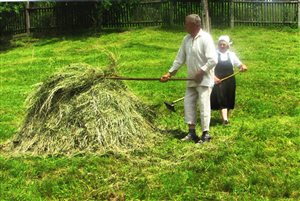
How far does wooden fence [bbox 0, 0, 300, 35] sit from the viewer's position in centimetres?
2152

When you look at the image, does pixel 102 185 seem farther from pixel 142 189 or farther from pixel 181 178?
pixel 181 178

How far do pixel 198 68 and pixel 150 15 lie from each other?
1495 cm

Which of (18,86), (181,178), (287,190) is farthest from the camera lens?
(18,86)

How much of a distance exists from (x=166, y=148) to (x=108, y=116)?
0.94 meters

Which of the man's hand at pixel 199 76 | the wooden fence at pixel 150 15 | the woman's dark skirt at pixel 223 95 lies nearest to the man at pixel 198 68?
the man's hand at pixel 199 76

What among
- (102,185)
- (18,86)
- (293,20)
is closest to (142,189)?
(102,185)

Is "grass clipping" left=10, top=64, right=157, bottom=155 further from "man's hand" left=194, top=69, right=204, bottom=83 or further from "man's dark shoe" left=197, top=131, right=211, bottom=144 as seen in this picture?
"man's hand" left=194, top=69, right=204, bottom=83

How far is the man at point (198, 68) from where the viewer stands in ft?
24.6

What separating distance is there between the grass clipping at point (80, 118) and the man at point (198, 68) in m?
0.72

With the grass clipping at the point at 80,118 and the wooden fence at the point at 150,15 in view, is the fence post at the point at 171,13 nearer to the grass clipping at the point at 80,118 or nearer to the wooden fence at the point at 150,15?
the wooden fence at the point at 150,15

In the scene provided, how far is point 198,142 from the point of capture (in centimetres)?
759

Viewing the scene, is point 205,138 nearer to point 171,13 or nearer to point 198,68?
point 198,68

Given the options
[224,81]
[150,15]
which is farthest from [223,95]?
[150,15]

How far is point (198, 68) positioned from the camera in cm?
763
